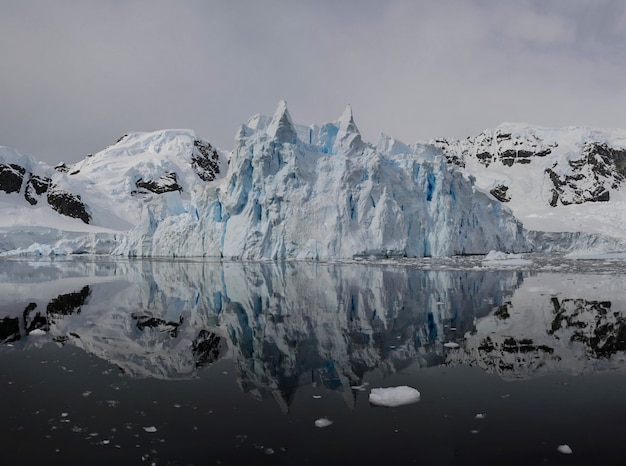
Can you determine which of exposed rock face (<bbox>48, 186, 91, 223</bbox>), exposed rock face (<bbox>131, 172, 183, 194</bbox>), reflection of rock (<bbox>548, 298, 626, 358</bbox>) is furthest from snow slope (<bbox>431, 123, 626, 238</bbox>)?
exposed rock face (<bbox>48, 186, 91, 223</bbox>)

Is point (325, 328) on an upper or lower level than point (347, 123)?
lower

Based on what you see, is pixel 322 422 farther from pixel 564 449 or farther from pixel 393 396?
pixel 564 449

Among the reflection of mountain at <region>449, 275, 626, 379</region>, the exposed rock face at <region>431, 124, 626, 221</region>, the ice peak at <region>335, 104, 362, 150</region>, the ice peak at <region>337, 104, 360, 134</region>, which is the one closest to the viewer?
the reflection of mountain at <region>449, 275, 626, 379</region>

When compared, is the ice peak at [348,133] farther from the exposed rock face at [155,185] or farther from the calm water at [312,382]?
the exposed rock face at [155,185]

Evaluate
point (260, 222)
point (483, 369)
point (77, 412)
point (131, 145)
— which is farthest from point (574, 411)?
point (131, 145)

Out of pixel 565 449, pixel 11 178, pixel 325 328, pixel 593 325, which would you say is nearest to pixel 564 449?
Answer: pixel 565 449

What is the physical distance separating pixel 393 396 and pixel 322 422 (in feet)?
2.43

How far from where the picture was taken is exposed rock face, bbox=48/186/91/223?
64750 millimetres

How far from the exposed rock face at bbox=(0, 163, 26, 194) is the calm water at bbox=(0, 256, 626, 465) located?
69.3m

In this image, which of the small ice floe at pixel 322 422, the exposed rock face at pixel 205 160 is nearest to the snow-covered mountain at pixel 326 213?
the small ice floe at pixel 322 422

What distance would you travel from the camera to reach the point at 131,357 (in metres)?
5.09

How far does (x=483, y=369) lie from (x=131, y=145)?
94.5 m

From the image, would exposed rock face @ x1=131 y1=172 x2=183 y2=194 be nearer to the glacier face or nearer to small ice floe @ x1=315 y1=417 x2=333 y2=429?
the glacier face

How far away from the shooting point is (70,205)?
6519cm
